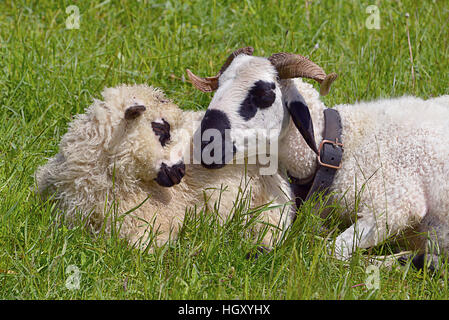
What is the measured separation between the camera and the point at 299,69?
3768 millimetres

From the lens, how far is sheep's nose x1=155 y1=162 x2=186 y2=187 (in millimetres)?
3520

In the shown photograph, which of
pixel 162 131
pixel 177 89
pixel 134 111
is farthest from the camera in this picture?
pixel 177 89

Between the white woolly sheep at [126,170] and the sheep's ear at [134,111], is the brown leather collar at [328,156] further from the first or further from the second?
the sheep's ear at [134,111]

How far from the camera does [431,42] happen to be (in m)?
5.74

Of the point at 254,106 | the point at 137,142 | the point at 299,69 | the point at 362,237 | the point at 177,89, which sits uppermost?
the point at 299,69

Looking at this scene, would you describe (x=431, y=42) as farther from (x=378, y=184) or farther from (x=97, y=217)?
(x=97, y=217)

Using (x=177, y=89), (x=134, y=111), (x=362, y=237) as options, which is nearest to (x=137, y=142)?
(x=134, y=111)

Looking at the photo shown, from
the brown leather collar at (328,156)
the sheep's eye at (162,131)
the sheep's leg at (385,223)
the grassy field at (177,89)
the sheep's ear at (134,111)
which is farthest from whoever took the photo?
the brown leather collar at (328,156)

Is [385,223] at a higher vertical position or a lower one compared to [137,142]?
lower

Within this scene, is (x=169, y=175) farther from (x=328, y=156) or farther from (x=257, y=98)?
(x=328, y=156)

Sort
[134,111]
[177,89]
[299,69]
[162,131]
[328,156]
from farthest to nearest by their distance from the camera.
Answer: [177,89], [328,156], [299,69], [162,131], [134,111]

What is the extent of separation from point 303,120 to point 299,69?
0.31m

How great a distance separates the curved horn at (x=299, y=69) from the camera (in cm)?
362

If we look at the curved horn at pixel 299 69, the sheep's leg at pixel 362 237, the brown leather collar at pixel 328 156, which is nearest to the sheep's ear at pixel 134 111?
the curved horn at pixel 299 69
